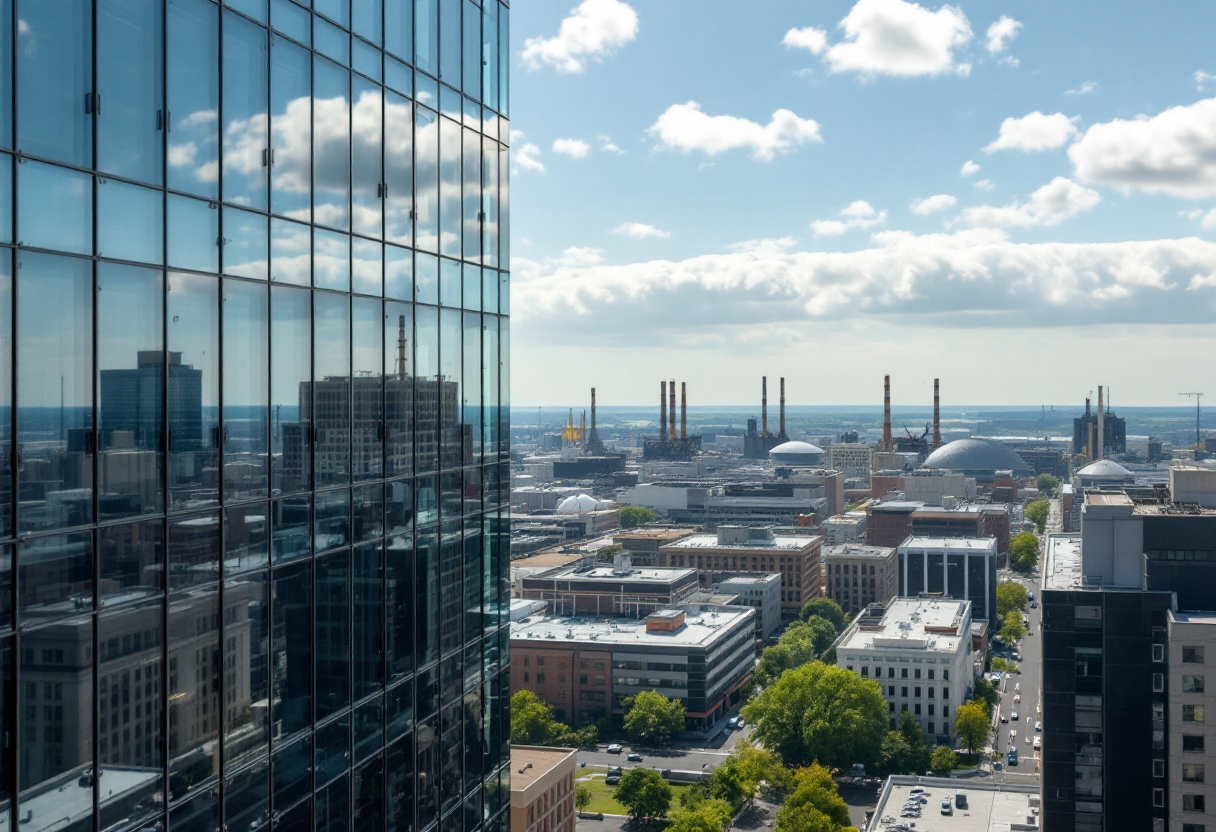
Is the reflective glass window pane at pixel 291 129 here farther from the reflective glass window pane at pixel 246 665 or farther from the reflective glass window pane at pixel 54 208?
the reflective glass window pane at pixel 246 665

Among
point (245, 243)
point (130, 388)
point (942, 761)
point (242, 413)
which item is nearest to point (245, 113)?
point (245, 243)

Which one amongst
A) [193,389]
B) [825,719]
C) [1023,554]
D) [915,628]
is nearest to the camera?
[193,389]

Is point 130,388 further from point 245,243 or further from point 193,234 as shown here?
point 245,243

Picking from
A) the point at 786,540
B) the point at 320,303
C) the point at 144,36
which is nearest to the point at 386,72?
the point at 320,303

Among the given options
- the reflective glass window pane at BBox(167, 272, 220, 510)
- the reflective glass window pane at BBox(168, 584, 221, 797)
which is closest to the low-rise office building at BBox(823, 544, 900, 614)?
the reflective glass window pane at BBox(168, 584, 221, 797)

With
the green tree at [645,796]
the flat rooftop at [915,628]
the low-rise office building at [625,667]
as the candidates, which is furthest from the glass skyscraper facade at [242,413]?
the flat rooftop at [915,628]

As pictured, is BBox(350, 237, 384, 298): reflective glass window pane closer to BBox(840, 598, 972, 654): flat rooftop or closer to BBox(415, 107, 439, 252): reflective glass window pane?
BBox(415, 107, 439, 252): reflective glass window pane

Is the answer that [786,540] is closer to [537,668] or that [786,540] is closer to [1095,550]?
[537,668]
